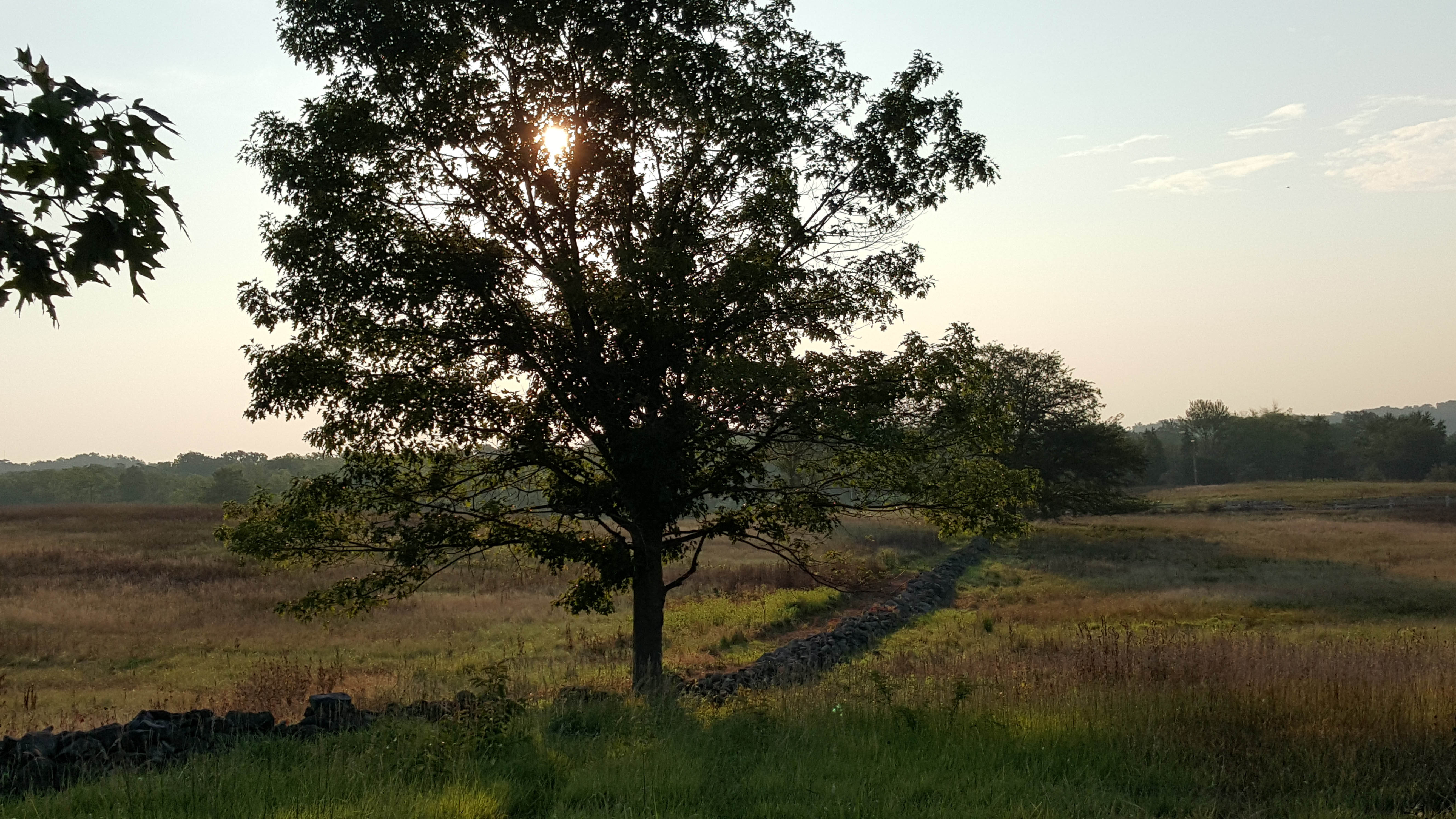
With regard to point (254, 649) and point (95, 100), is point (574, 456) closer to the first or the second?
point (95, 100)

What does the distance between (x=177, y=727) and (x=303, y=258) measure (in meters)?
5.84

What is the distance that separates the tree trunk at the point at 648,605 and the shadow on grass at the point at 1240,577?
1898 cm

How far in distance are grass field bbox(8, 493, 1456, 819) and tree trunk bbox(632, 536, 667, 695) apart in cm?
54

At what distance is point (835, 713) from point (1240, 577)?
3000 cm

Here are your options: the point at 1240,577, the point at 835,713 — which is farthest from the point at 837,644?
the point at 1240,577

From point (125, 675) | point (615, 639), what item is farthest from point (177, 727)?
point (615, 639)

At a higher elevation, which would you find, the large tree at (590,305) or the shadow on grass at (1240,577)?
the large tree at (590,305)

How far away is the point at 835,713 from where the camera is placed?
8.91m

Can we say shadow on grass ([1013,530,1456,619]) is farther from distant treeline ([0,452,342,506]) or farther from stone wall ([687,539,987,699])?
distant treeline ([0,452,342,506])

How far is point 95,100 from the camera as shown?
4.96 metres

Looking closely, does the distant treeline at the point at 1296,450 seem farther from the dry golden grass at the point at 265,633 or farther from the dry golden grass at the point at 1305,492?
the dry golden grass at the point at 265,633

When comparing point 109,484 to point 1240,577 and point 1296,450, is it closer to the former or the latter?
point 1240,577

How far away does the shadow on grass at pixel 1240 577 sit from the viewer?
26016mm

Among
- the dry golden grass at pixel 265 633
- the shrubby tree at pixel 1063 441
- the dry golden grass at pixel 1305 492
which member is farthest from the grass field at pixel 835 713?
the dry golden grass at pixel 1305 492
